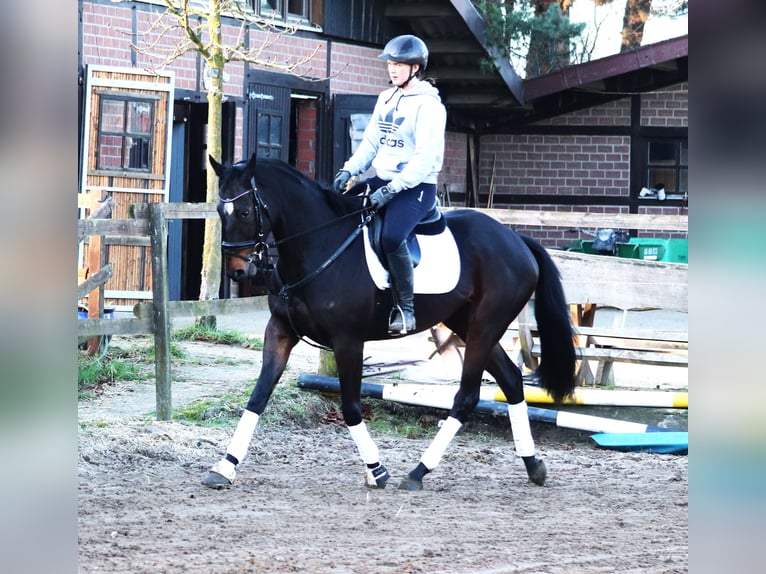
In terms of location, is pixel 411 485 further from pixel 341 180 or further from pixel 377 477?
pixel 341 180

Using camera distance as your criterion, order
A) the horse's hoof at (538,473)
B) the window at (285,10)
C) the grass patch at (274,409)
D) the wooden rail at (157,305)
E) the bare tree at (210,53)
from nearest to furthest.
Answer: the horse's hoof at (538,473) → the wooden rail at (157,305) → the grass patch at (274,409) → the bare tree at (210,53) → the window at (285,10)

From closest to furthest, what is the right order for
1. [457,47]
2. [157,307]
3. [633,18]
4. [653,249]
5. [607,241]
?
[157,307], [457,47], [653,249], [607,241], [633,18]

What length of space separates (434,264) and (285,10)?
9.22 m

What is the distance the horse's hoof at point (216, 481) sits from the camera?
→ 563 cm

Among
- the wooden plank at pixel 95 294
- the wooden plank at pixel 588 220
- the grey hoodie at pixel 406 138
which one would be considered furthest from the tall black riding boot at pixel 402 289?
the wooden plank at pixel 95 294

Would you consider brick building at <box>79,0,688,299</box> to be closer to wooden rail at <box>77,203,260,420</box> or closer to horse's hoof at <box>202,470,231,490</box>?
wooden rail at <box>77,203,260,420</box>

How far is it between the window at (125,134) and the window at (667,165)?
9.01 meters

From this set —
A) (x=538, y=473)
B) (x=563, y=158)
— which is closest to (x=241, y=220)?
(x=538, y=473)

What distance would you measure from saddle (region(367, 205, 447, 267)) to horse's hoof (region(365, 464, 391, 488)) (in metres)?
1.15

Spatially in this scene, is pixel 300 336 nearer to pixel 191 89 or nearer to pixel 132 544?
pixel 132 544

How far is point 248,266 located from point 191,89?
8.34 meters

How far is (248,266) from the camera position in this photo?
5.41 m

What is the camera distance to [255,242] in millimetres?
5445

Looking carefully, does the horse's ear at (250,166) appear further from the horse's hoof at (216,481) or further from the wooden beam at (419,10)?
the wooden beam at (419,10)
